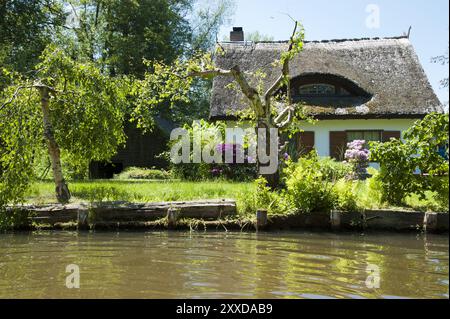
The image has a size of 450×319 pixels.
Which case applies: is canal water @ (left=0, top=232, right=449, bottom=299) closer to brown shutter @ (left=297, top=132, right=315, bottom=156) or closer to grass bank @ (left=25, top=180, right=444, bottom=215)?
grass bank @ (left=25, top=180, right=444, bottom=215)

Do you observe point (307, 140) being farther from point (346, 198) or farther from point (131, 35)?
point (131, 35)

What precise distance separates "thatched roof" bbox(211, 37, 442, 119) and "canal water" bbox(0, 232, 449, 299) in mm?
11488

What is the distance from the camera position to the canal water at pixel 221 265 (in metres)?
5.15

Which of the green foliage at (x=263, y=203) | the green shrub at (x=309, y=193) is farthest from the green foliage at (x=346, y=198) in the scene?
the green foliage at (x=263, y=203)

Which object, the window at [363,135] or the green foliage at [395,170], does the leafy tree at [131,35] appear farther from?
the green foliage at [395,170]

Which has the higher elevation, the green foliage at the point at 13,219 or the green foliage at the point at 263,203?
the green foliage at the point at 263,203

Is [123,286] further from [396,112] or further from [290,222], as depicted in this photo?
[396,112]

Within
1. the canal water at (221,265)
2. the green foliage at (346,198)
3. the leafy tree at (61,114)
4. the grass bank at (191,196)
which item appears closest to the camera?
the canal water at (221,265)

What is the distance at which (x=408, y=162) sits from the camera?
966 cm

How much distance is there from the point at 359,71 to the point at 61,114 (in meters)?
14.2

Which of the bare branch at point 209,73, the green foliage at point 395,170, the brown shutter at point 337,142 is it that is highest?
the bare branch at point 209,73

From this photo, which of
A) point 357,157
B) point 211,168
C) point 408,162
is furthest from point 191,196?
point 211,168

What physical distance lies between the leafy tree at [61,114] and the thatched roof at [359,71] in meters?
8.64
